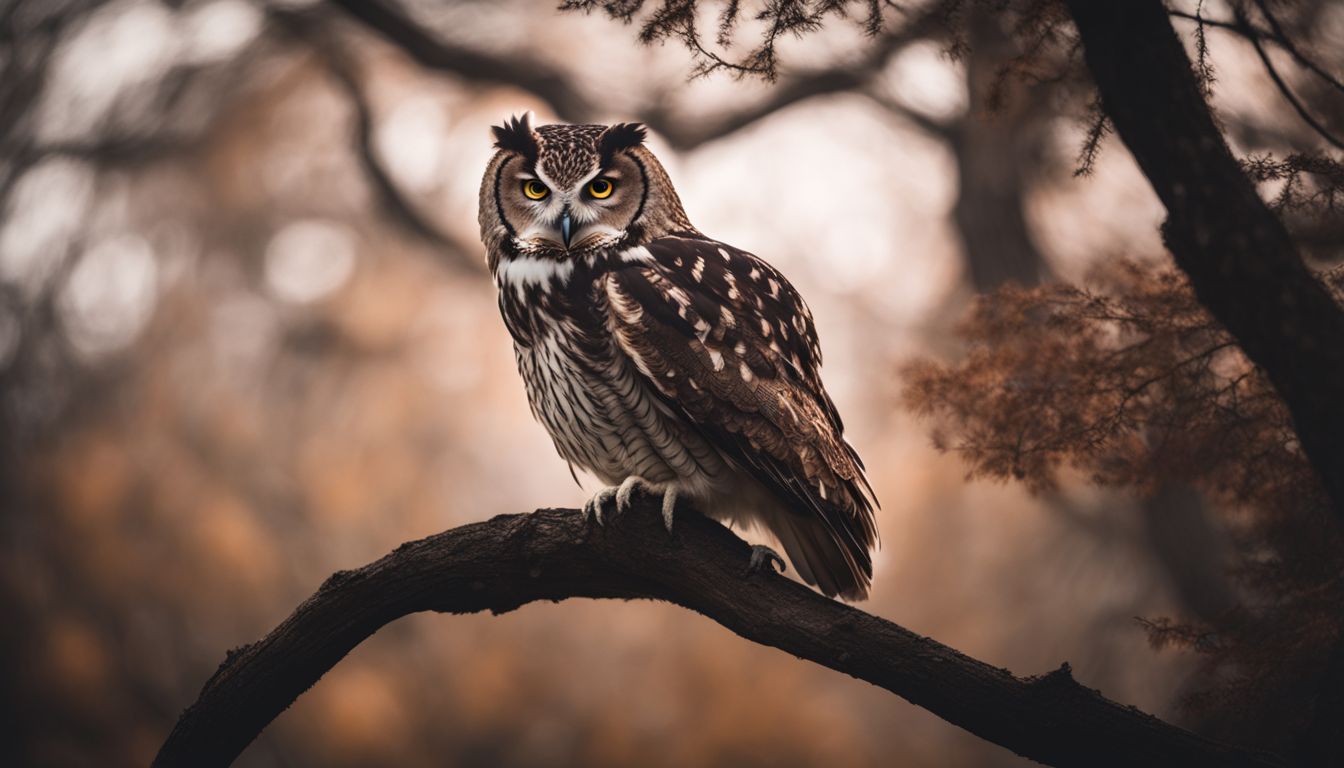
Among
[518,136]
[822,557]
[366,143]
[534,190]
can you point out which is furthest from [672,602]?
[366,143]

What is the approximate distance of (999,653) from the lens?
140 inches

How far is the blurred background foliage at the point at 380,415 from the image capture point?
3473 mm

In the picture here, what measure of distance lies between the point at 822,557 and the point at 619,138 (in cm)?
79

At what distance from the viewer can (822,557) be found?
1.75m

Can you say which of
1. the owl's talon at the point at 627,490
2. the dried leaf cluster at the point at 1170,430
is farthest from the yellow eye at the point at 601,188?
the dried leaf cluster at the point at 1170,430

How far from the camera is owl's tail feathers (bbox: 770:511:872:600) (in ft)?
5.53

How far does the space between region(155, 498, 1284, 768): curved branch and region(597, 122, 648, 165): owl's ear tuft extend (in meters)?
0.59

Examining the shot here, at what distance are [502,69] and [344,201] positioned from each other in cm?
78

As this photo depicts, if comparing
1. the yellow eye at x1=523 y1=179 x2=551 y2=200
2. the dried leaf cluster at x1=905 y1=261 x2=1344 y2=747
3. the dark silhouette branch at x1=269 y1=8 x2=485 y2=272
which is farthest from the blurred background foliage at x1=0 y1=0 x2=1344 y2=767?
the yellow eye at x1=523 y1=179 x2=551 y2=200

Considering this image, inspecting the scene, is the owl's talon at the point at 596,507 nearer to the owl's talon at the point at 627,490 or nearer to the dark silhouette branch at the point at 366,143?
the owl's talon at the point at 627,490

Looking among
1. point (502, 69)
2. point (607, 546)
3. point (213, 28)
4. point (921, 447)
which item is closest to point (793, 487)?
point (607, 546)

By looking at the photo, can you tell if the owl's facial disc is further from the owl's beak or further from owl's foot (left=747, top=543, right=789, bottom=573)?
owl's foot (left=747, top=543, right=789, bottom=573)

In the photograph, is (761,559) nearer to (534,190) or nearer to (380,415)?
(534,190)

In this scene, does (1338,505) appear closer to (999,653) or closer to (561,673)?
(999,653)
